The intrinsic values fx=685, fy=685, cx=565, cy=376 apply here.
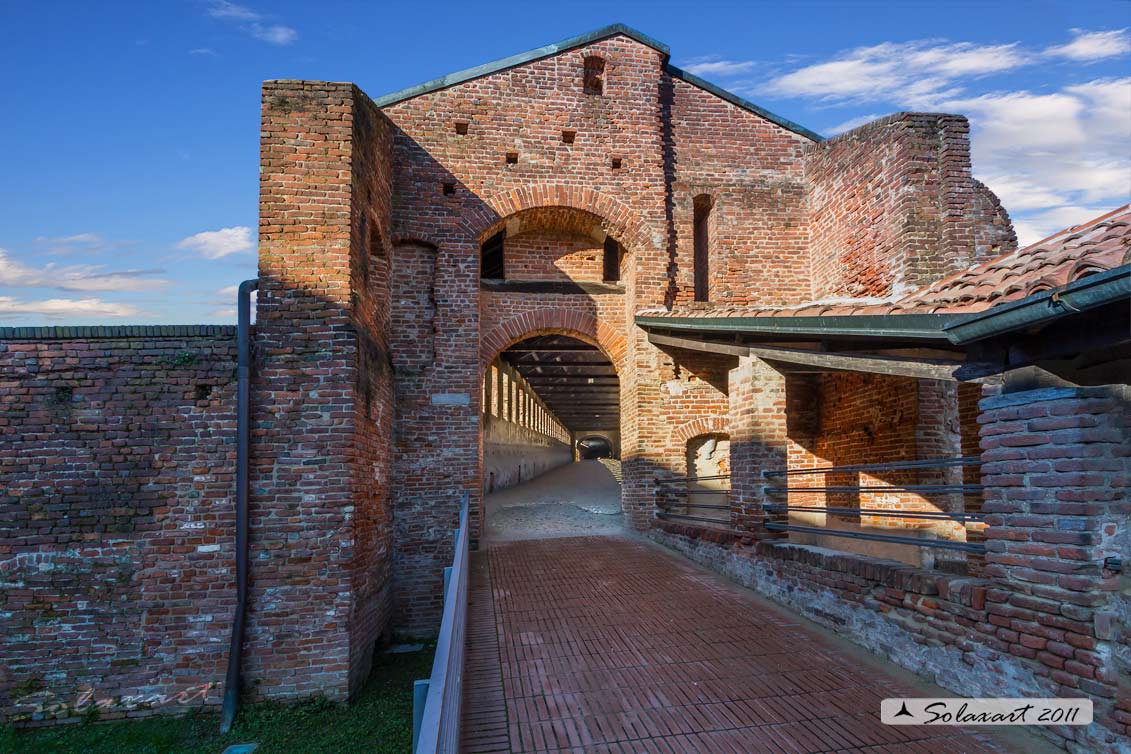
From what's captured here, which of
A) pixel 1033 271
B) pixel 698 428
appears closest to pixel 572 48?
pixel 698 428

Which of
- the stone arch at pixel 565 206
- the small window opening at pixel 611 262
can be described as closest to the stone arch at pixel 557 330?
the small window opening at pixel 611 262

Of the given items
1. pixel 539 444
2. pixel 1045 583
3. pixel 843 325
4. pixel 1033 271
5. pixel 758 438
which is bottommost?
pixel 539 444

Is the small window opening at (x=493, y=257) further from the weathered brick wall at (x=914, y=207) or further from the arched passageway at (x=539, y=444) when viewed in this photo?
the weathered brick wall at (x=914, y=207)

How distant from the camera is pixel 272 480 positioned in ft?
25.2

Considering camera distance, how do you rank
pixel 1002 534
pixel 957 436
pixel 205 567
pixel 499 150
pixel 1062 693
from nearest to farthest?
pixel 1062 693
pixel 1002 534
pixel 205 567
pixel 957 436
pixel 499 150

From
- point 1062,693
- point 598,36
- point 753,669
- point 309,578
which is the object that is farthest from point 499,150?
point 1062,693

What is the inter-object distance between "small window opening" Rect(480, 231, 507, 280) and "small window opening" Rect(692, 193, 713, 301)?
137 inches

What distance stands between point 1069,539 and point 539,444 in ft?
79.3

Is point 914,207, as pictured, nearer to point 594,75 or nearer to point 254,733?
point 594,75

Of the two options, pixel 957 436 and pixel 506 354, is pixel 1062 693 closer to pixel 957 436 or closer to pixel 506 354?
pixel 957 436

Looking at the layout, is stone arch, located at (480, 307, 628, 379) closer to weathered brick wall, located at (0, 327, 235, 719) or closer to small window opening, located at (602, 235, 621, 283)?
small window opening, located at (602, 235, 621, 283)

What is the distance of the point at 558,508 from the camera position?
573 inches

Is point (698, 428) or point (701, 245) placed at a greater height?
point (701, 245)

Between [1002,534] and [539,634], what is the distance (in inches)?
142
